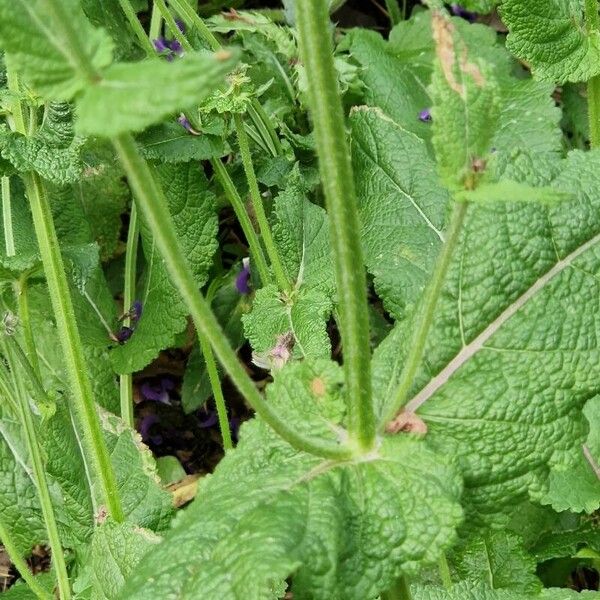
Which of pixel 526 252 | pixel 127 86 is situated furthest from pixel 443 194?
pixel 127 86

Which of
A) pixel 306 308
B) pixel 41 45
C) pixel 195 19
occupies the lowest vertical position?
pixel 306 308

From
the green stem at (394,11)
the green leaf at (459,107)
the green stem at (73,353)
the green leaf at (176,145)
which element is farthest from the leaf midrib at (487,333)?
the green stem at (394,11)

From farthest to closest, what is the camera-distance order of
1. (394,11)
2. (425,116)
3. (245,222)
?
(394,11), (425,116), (245,222)

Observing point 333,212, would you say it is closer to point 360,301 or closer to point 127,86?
point 360,301

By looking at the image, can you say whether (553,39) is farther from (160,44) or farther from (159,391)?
(159,391)

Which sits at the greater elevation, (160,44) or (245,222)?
(160,44)

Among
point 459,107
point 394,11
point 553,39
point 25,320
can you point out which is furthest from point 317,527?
point 394,11

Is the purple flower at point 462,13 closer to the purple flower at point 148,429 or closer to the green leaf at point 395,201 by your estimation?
the green leaf at point 395,201
